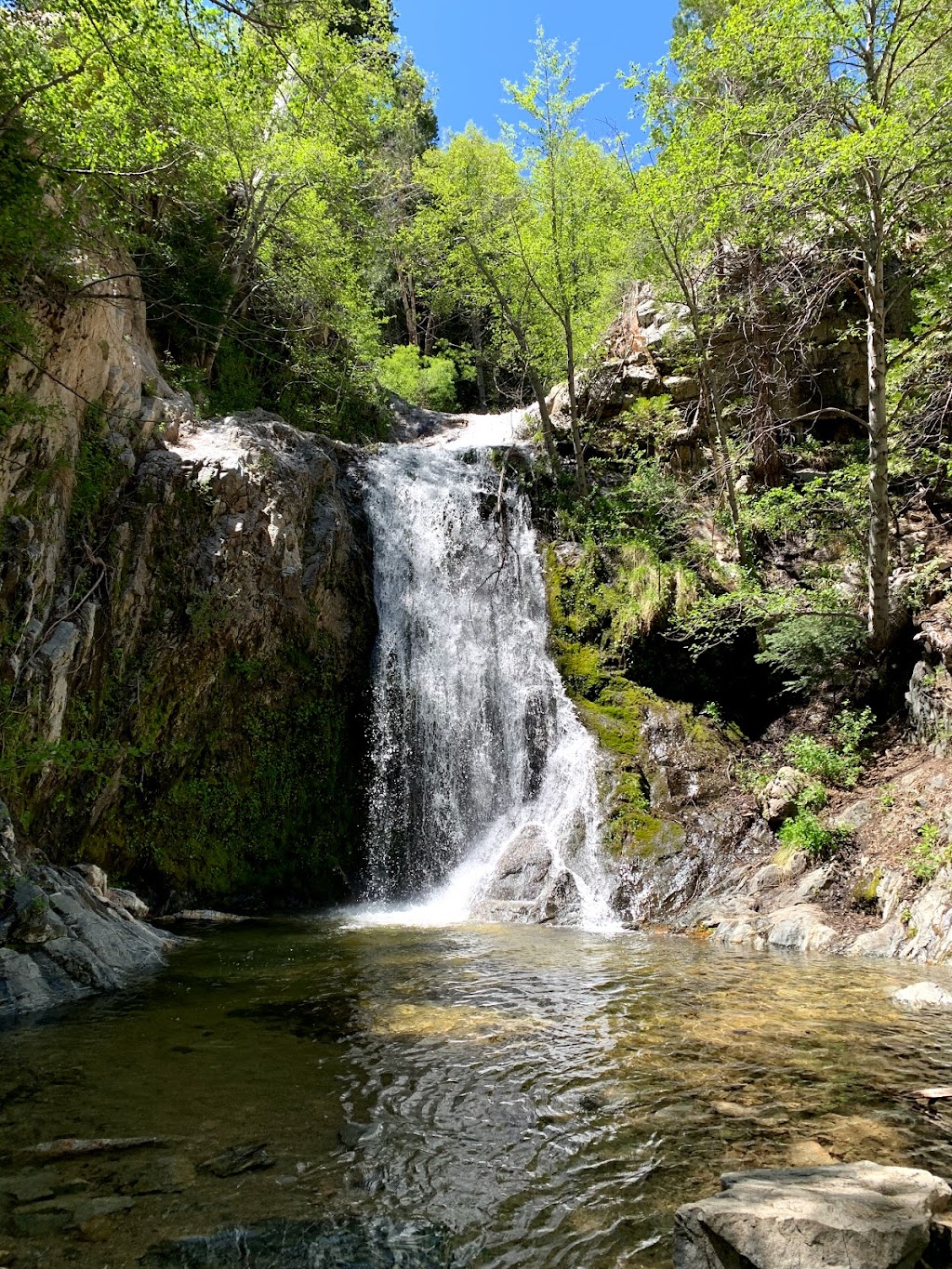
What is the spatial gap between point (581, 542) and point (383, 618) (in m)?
4.50

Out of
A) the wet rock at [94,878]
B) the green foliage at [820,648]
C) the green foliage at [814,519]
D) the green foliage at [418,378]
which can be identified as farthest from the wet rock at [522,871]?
the green foliage at [418,378]

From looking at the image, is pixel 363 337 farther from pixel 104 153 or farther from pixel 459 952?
pixel 459 952

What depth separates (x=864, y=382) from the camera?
14.8 m

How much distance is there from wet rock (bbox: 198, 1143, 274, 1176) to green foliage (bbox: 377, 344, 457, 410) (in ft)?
78.2

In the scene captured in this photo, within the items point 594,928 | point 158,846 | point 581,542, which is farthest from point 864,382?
point 158,846

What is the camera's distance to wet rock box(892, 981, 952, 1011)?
541cm

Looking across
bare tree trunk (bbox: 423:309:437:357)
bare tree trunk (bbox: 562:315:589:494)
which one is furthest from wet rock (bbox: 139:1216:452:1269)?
bare tree trunk (bbox: 423:309:437:357)

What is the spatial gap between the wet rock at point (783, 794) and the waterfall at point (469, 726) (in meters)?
2.50

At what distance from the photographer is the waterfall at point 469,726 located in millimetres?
10984

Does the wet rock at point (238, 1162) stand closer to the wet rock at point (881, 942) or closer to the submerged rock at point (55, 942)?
the submerged rock at point (55, 942)

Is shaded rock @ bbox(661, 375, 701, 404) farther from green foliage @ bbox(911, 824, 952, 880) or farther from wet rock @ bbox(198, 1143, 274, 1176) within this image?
wet rock @ bbox(198, 1143, 274, 1176)

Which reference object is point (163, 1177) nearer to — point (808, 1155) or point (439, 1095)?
point (439, 1095)

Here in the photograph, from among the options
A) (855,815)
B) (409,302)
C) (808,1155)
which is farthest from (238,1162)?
(409,302)

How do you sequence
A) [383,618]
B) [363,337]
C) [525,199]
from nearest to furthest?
[383,618] < [525,199] < [363,337]
